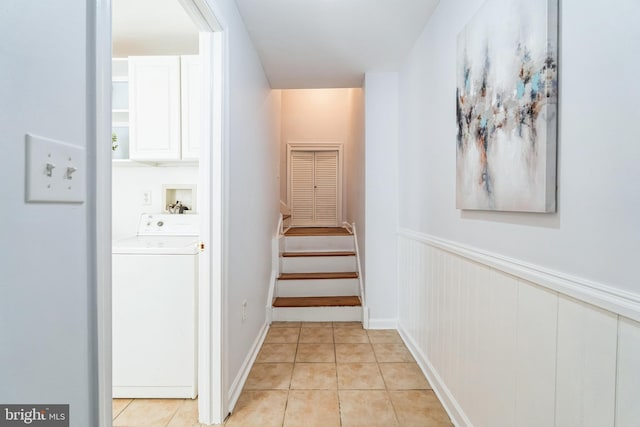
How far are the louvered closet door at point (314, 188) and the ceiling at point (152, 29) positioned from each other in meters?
3.11

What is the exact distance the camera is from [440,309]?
5.96 ft

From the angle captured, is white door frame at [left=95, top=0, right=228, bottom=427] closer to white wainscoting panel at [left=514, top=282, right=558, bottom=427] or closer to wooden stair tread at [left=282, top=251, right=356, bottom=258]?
white wainscoting panel at [left=514, top=282, right=558, bottom=427]

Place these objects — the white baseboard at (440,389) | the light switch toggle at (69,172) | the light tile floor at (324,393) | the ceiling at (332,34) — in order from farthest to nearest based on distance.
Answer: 1. the ceiling at (332,34)
2. the light tile floor at (324,393)
3. the white baseboard at (440,389)
4. the light switch toggle at (69,172)

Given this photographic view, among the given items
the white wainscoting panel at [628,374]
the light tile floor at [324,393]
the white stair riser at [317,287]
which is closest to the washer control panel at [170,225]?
the light tile floor at [324,393]

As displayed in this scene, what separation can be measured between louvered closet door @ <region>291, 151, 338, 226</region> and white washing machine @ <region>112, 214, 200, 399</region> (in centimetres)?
377

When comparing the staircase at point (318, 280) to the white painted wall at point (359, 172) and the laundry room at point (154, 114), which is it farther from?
the laundry room at point (154, 114)

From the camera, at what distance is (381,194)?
2.82 m

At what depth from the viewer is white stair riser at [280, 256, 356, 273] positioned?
350 centimetres

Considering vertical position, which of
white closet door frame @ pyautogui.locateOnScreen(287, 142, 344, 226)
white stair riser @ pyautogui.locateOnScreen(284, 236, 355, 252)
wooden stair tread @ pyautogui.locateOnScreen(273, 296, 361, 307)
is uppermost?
white closet door frame @ pyautogui.locateOnScreen(287, 142, 344, 226)

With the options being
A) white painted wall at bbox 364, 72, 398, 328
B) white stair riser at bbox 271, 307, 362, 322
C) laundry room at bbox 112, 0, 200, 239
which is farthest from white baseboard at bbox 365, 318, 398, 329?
laundry room at bbox 112, 0, 200, 239

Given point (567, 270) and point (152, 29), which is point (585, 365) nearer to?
point (567, 270)

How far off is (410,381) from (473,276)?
38.2 inches

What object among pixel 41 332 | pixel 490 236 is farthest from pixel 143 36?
pixel 490 236

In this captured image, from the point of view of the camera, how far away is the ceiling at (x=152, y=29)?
77.0 inches
